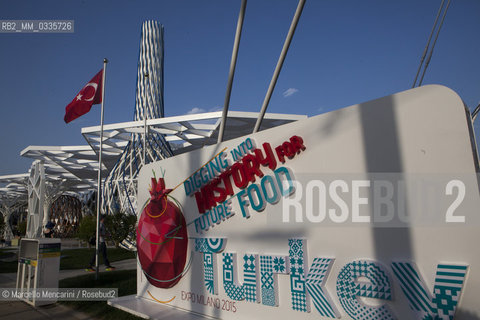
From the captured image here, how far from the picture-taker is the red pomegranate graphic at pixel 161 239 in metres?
6.73

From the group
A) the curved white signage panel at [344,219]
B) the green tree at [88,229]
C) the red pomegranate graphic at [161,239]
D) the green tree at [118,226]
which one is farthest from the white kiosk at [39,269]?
the green tree at [88,229]

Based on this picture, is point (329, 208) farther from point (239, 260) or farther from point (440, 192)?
point (239, 260)

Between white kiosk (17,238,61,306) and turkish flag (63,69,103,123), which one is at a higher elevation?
turkish flag (63,69,103,123)

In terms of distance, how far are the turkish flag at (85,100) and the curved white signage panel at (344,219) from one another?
19.9 ft

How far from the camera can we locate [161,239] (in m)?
7.16

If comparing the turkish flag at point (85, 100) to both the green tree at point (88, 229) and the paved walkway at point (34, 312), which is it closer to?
the paved walkway at point (34, 312)

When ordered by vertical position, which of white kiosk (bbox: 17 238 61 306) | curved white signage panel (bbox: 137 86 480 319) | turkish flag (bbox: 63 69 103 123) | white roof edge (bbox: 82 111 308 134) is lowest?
white kiosk (bbox: 17 238 61 306)

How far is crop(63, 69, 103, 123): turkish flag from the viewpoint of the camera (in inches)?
422

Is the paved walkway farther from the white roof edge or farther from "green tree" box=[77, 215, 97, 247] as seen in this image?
the white roof edge

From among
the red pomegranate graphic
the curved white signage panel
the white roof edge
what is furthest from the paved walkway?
the white roof edge

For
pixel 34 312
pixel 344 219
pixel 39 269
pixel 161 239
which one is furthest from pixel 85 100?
pixel 344 219

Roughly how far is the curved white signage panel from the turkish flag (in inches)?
239

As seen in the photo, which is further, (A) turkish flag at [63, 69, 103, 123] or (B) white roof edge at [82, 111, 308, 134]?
(B) white roof edge at [82, 111, 308, 134]

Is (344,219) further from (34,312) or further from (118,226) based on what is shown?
(118,226)
